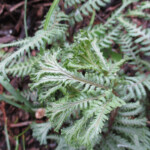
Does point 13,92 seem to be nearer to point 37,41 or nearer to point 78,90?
point 37,41

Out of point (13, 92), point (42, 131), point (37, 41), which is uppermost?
point (37, 41)

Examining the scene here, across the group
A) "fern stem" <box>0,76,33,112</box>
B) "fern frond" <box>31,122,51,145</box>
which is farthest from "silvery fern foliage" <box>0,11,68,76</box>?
"fern frond" <box>31,122,51,145</box>

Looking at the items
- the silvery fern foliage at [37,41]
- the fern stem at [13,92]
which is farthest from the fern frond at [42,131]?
the silvery fern foliage at [37,41]

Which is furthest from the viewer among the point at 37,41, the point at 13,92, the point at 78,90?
the point at 13,92

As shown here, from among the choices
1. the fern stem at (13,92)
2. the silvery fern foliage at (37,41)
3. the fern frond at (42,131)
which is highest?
the silvery fern foliage at (37,41)

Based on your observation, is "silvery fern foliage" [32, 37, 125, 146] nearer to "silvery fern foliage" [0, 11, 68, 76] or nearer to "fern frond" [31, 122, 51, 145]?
"silvery fern foliage" [0, 11, 68, 76]

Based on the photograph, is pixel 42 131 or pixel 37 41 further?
pixel 42 131

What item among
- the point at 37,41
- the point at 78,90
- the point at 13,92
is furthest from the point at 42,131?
the point at 37,41

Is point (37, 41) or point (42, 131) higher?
point (37, 41)

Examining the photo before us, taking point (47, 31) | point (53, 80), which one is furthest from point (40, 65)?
point (47, 31)

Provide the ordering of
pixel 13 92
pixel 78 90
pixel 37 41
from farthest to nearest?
pixel 13 92 → pixel 37 41 → pixel 78 90

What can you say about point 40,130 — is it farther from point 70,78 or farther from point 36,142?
point 70,78

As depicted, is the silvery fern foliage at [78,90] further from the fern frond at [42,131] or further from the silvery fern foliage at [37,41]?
the fern frond at [42,131]
